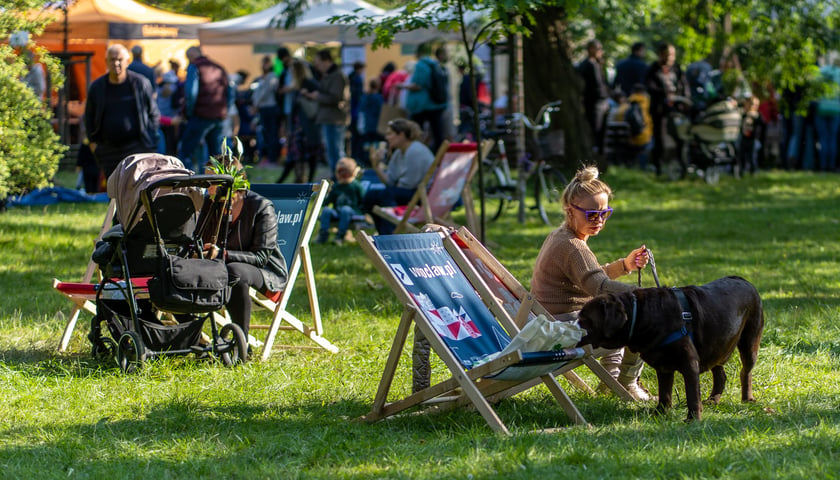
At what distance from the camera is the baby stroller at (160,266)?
596 cm

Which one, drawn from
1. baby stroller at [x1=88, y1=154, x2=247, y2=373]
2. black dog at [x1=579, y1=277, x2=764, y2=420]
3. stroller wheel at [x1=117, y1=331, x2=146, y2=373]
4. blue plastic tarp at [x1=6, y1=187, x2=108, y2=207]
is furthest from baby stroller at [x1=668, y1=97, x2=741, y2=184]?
stroller wheel at [x1=117, y1=331, x2=146, y2=373]

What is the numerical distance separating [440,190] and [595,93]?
8.96 metres

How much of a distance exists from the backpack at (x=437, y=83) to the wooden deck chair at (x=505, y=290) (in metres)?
9.60

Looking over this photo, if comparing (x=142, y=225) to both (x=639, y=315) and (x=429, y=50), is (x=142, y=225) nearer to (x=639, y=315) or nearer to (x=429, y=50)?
(x=639, y=315)

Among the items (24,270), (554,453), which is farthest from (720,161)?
(554,453)

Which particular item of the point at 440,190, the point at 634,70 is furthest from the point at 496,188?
the point at 634,70

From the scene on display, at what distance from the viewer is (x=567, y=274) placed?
5.45 metres

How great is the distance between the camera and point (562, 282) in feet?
18.2

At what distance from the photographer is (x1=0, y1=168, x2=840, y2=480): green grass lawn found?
173 inches

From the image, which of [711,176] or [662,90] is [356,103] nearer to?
[662,90]

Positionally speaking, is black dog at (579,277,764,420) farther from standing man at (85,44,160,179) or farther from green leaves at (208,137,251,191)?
standing man at (85,44,160,179)

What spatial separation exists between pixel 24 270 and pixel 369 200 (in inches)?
128

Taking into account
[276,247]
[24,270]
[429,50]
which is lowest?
[24,270]

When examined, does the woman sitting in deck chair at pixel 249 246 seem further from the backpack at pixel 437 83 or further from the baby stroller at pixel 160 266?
the backpack at pixel 437 83
